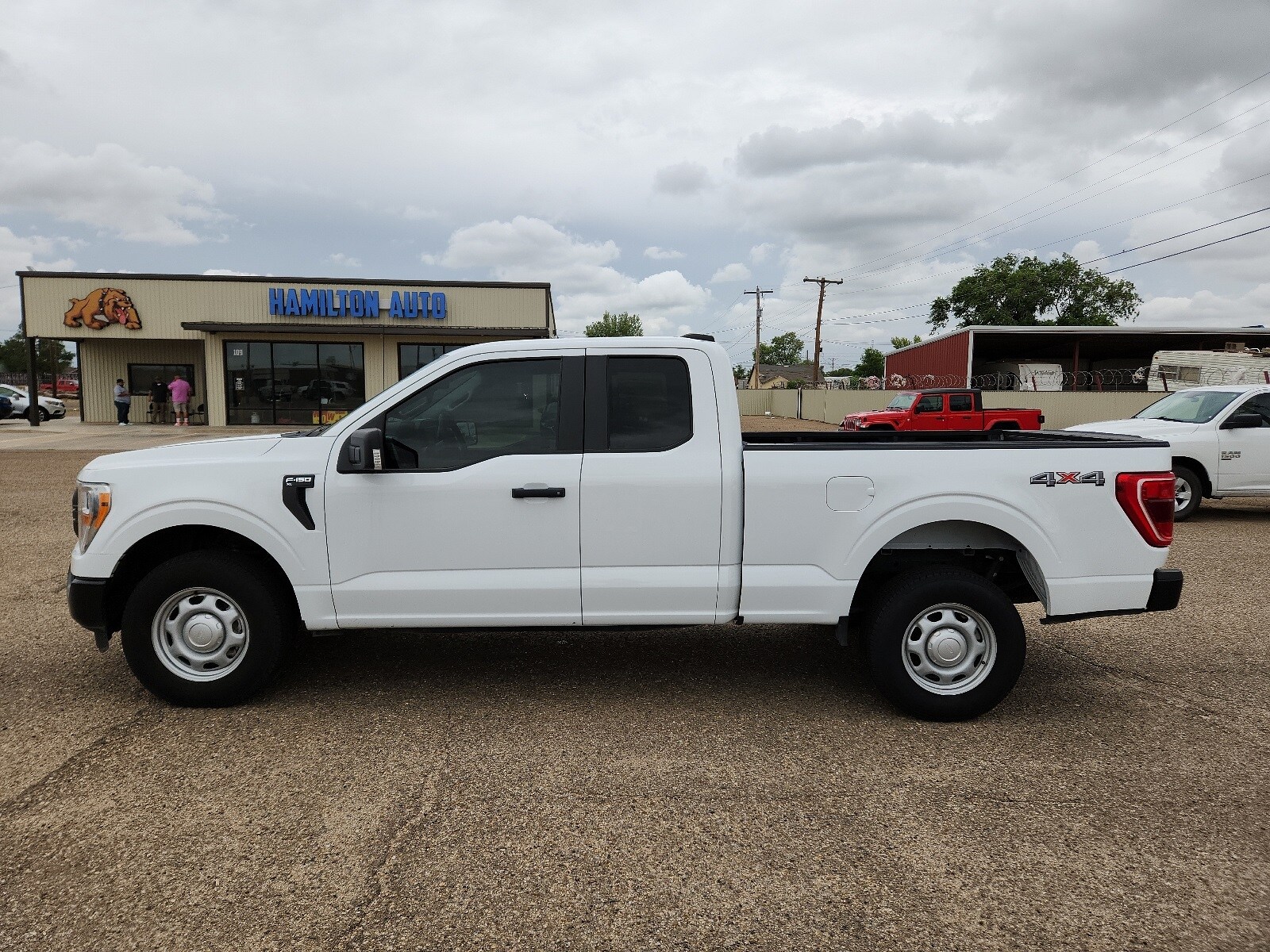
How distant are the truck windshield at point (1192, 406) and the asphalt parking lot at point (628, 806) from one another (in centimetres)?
645

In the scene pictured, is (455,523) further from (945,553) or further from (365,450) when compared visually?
(945,553)

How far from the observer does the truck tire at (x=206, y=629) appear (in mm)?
4250

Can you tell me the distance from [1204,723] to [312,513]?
451 cm

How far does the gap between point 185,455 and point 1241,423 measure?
37.0 feet

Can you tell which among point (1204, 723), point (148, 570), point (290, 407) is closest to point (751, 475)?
point (1204, 723)

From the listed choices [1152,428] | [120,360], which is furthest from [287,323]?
[1152,428]

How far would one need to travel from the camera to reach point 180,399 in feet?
94.2

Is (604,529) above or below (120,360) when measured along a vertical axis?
below

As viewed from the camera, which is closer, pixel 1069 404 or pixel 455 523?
pixel 455 523

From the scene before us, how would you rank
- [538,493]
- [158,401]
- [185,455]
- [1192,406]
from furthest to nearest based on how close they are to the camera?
[158,401] < [1192,406] < [185,455] < [538,493]

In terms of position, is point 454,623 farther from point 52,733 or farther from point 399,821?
point 52,733

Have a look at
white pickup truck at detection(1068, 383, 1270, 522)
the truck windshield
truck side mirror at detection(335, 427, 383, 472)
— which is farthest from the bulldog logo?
truck side mirror at detection(335, 427, 383, 472)

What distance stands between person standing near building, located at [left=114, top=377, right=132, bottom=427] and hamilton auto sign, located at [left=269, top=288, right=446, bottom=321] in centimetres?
570

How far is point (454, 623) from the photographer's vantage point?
4.29 meters
